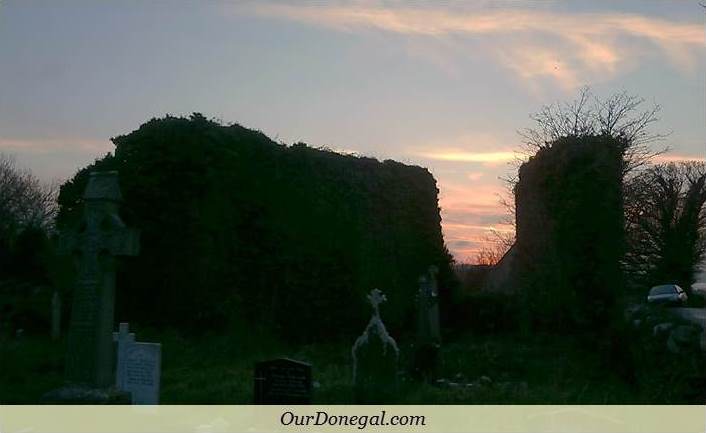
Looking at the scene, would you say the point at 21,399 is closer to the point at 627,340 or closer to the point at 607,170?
the point at 627,340

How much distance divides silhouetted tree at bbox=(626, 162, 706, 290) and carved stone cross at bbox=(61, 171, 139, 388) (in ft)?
73.4

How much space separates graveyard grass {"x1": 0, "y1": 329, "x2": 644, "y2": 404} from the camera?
1098 centimetres

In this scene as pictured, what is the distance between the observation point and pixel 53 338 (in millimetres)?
16875

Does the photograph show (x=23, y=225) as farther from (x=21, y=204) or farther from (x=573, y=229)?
(x=573, y=229)

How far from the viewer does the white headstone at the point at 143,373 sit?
10.5 metres

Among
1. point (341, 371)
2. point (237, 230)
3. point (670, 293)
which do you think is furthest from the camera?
point (670, 293)

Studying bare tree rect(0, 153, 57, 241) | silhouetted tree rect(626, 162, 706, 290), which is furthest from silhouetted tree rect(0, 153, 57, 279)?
silhouetted tree rect(626, 162, 706, 290)

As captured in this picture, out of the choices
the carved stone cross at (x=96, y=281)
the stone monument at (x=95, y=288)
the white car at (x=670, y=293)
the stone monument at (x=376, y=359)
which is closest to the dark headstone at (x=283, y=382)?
the stone monument at (x=376, y=359)

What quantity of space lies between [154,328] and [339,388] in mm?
7210

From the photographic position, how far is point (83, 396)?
1045 cm

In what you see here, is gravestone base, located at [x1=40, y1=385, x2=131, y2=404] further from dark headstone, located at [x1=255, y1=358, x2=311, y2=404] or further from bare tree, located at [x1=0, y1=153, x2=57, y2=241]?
bare tree, located at [x1=0, y1=153, x2=57, y2=241]

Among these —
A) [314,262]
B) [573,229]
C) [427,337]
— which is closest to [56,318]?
[314,262]

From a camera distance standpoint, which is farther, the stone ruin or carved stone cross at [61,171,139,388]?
the stone ruin

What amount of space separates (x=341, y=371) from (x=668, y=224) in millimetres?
25237
